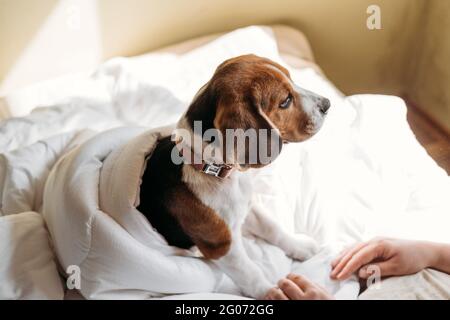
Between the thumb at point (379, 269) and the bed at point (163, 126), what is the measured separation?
43 millimetres

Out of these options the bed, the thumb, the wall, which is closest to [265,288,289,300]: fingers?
the bed

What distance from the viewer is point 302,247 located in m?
1.36

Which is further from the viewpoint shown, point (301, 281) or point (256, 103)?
point (301, 281)

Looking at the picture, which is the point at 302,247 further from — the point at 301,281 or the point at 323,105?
the point at 323,105

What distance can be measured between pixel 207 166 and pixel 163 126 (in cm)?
33

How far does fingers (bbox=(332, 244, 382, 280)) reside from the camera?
3.98 feet

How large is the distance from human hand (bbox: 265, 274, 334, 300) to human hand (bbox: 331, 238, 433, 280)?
0.10m

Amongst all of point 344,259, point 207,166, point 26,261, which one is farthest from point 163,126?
point 344,259

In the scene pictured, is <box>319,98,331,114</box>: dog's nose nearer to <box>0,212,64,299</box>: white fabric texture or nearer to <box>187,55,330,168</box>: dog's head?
<box>187,55,330,168</box>: dog's head

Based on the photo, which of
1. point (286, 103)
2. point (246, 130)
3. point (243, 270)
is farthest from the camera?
point (243, 270)

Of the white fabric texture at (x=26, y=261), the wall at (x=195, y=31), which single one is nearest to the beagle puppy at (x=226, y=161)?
the white fabric texture at (x=26, y=261)

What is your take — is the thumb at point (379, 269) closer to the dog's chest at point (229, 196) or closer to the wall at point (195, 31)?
the dog's chest at point (229, 196)

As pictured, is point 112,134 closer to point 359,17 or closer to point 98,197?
point 98,197

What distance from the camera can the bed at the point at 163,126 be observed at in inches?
47.1
